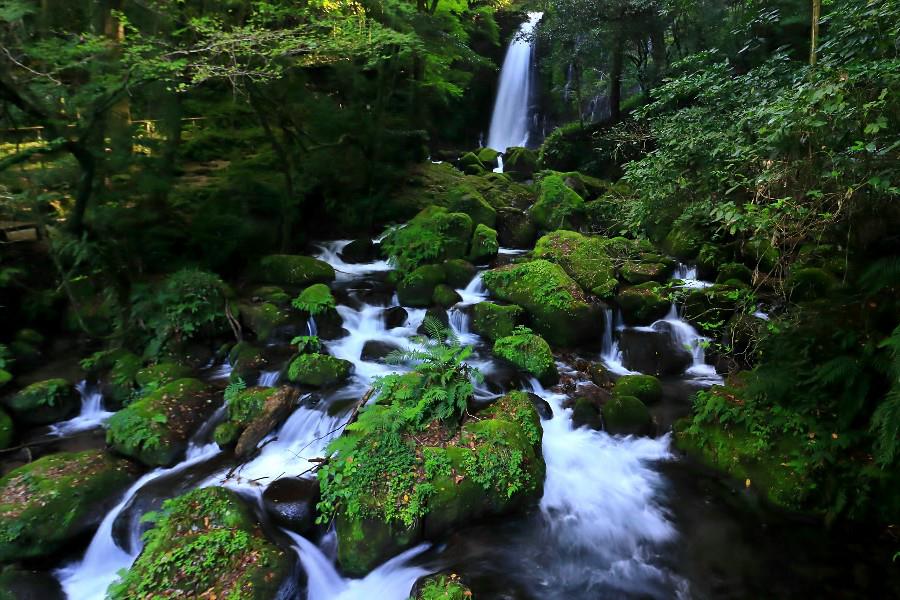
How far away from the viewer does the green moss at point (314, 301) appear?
9.38 m

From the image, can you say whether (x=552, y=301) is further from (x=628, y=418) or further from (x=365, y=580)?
(x=365, y=580)

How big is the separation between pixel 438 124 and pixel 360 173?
29.2 ft

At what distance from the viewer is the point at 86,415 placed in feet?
25.5

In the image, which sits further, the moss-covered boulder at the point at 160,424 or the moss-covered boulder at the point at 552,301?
the moss-covered boulder at the point at 552,301

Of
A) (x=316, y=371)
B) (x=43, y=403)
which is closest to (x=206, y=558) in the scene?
(x=316, y=371)

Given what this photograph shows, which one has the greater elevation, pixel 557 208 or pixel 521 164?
pixel 521 164

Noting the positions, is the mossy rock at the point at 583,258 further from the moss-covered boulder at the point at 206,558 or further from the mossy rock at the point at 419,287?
the moss-covered boulder at the point at 206,558

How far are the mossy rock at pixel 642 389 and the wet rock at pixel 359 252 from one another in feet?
24.7

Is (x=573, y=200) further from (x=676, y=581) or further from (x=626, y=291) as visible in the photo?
(x=676, y=581)

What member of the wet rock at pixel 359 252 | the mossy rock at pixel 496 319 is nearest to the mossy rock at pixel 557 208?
the wet rock at pixel 359 252

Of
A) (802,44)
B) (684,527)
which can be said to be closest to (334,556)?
(684,527)

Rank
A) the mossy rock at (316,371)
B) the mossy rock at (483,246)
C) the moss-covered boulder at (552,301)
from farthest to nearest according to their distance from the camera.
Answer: the mossy rock at (483,246) < the moss-covered boulder at (552,301) < the mossy rock at (316,371)

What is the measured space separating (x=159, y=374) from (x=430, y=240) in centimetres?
631

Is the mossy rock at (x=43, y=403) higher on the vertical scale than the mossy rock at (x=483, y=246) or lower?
lower
